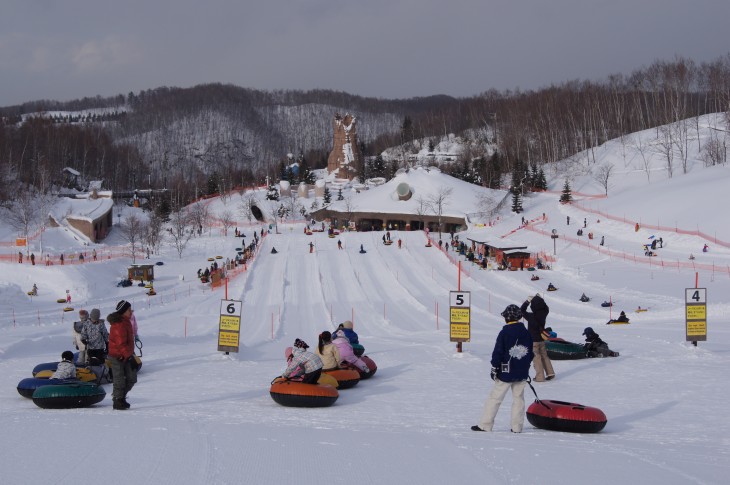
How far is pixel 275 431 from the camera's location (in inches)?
286

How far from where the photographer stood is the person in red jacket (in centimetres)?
902

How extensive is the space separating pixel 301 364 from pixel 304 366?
55 mm

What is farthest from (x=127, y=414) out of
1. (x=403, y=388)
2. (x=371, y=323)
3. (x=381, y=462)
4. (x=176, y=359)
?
(x=371, y=323)

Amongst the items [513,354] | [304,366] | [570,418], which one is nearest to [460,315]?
[304,366]

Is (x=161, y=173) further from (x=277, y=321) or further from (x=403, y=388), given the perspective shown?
(x=403, y=388)

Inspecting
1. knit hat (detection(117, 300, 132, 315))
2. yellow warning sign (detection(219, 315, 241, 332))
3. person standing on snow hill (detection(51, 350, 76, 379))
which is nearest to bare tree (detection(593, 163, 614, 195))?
yellow warning sign (detection(219, 315, 241, 332))

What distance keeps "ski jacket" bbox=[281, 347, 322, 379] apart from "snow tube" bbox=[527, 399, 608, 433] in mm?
3481

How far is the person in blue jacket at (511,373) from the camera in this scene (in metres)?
7.73

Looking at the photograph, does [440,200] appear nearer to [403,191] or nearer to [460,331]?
[403,191]

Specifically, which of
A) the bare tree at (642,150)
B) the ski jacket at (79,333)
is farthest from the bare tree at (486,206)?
the ski jacket at (79,333)

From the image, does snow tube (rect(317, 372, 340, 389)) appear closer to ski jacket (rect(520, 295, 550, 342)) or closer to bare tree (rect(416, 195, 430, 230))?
ski jacket (rect(520, 295, 550, 342))

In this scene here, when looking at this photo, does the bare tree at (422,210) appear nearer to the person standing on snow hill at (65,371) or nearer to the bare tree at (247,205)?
the bare tree at (247,205)

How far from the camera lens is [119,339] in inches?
355

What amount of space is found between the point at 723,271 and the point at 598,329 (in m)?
14.7
